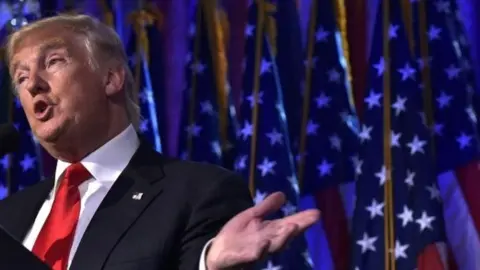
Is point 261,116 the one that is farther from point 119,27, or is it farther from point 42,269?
point 42,269

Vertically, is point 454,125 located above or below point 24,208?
below

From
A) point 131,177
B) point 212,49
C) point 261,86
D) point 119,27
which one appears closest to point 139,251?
point 131,177

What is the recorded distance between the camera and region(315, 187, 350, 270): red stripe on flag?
313cm

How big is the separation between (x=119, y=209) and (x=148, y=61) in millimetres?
2076

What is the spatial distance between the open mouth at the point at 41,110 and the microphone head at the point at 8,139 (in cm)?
47

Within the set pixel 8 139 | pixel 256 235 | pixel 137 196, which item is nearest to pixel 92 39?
pixel 137 196

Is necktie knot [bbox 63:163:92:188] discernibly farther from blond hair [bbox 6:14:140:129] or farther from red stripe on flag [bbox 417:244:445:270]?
red stripe on flag [bbox 417:244:445:270]

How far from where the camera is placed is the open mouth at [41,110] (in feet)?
6.28

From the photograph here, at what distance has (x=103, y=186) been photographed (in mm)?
1843

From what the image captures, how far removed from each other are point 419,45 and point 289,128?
1.85ft

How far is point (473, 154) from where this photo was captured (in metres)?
3.01

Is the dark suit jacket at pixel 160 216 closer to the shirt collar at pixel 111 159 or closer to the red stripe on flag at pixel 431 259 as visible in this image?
the shirt collar at pixel 111 159

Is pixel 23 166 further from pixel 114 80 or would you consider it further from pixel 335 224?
pixel 114 80

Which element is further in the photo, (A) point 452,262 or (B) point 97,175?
(A) point 452,262
